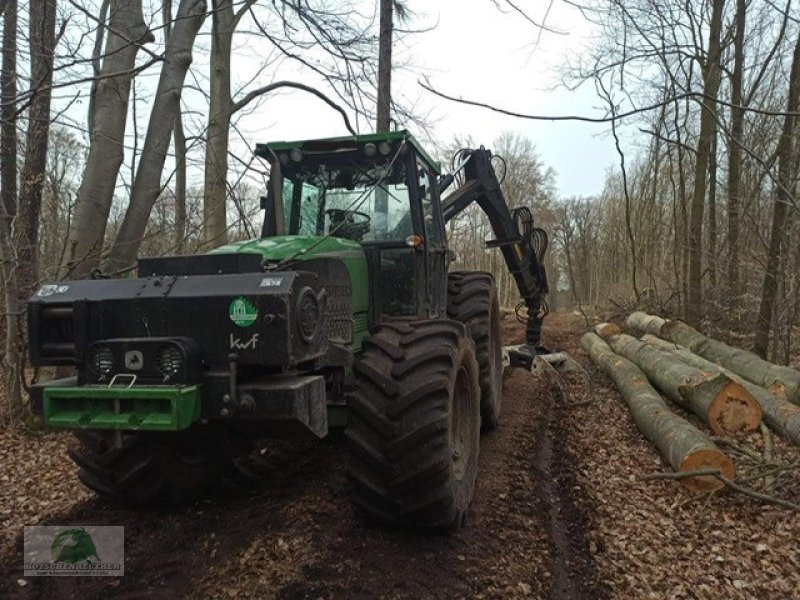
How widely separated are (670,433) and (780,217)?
5.11 m

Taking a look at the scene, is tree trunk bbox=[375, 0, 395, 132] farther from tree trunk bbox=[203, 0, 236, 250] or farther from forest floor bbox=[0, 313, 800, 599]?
forest floor bbox=[0, 313, 800, 599]

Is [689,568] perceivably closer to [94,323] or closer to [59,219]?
[94,323]

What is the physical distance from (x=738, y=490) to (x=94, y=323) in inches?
190

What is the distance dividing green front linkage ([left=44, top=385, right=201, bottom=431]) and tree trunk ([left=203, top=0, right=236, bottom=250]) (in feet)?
23.3

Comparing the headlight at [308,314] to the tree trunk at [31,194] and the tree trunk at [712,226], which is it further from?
the tree trunk at [712,226]

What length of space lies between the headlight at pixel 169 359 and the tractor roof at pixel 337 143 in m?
2.48

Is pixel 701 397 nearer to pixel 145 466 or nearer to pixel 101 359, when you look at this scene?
pixel 145 466

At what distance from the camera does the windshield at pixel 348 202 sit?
17.0 ft

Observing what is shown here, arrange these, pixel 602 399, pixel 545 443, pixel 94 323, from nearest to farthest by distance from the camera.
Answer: pixel 94 323 → pixel 545 443 → pixel 602 399

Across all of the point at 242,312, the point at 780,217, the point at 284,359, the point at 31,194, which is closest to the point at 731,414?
the point at 780,217

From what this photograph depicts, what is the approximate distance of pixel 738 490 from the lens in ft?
15.8

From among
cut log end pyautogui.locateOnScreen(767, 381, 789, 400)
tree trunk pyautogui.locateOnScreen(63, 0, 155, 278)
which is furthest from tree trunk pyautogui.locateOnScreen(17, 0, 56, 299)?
cut log end pyautogui.locateOnScreen(767, 381, 789, 400)

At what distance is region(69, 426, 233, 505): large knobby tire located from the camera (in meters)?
4.25

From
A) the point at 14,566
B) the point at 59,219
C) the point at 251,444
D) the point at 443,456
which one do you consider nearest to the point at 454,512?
the point at 443,456
